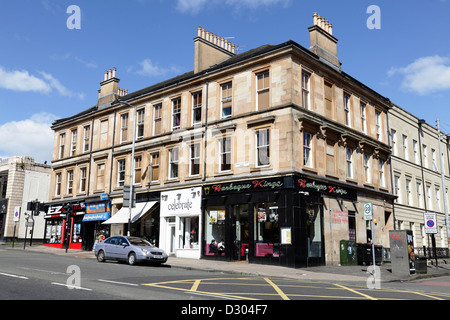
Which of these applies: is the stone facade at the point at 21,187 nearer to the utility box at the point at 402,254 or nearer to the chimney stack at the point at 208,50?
the chimney stack at the point at 208,50

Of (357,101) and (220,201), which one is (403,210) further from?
(220,201)

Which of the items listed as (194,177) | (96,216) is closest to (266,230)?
(194,177)

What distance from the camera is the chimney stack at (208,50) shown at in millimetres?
29250

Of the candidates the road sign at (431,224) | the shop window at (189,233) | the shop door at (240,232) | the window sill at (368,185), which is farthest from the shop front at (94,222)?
the road sign at (431,224)

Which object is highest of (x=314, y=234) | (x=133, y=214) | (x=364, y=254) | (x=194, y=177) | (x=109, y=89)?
(x=109, y=89)

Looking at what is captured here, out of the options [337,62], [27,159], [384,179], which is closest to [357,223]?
[384,179]

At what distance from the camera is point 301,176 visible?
22.1m

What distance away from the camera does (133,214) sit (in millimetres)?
29344

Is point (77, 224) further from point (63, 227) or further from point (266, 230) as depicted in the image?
point (266, 230)

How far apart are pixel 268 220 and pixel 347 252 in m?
5.40

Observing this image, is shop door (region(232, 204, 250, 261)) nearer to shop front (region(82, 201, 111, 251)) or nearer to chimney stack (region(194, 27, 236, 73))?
chimney stack (region(194, 27, 236, 73))

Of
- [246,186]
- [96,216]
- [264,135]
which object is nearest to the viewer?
[246,186]

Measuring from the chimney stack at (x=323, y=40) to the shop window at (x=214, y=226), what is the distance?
1198 cm
